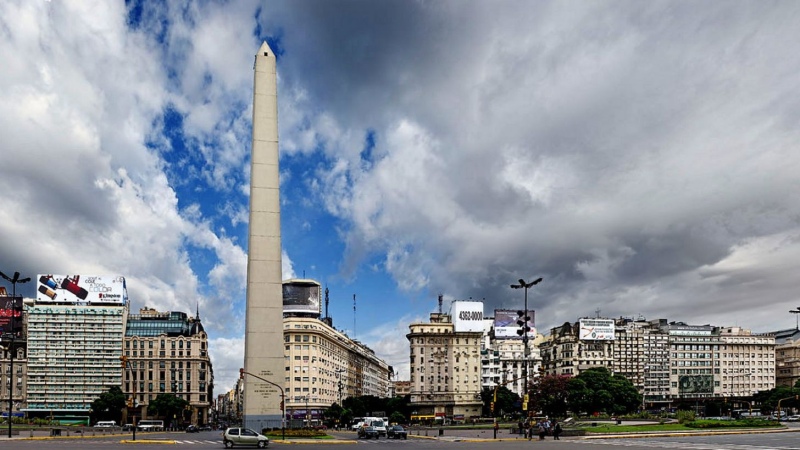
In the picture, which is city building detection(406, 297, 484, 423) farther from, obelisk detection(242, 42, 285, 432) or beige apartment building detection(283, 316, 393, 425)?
obelisk detection(242, 42, 285, 432)

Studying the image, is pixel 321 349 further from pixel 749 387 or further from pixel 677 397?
pixel 749 387

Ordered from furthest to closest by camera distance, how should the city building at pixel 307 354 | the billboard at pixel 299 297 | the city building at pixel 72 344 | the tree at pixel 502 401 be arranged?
the billboard at pixel 299 297, the city building at pixel 72 344, the city building at pixel 307 354, the tree at pixel 502 401

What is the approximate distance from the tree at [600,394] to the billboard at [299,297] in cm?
5138

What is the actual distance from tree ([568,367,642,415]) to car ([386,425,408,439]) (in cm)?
5806

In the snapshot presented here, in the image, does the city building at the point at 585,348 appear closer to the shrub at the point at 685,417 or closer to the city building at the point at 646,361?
the city building at the point at 646,361

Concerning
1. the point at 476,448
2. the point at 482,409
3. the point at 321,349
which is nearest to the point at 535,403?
the point at 482,409

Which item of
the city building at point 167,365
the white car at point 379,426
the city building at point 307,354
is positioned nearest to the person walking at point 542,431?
the white car at point 379,426

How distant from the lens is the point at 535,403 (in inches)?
4865

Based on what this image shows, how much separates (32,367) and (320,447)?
4503 inches

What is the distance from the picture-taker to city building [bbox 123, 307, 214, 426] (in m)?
143

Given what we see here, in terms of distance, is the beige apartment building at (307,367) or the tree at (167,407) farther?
the beige apartment building at (307,367)

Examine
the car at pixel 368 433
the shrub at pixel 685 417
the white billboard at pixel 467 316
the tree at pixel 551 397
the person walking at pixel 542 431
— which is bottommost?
the tree at pixel 551 397

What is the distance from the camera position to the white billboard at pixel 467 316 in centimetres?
15038

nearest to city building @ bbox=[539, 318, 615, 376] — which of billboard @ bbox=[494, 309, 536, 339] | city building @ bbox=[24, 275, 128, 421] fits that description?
billboard @ bbox=[494, 309, 536, 339]
